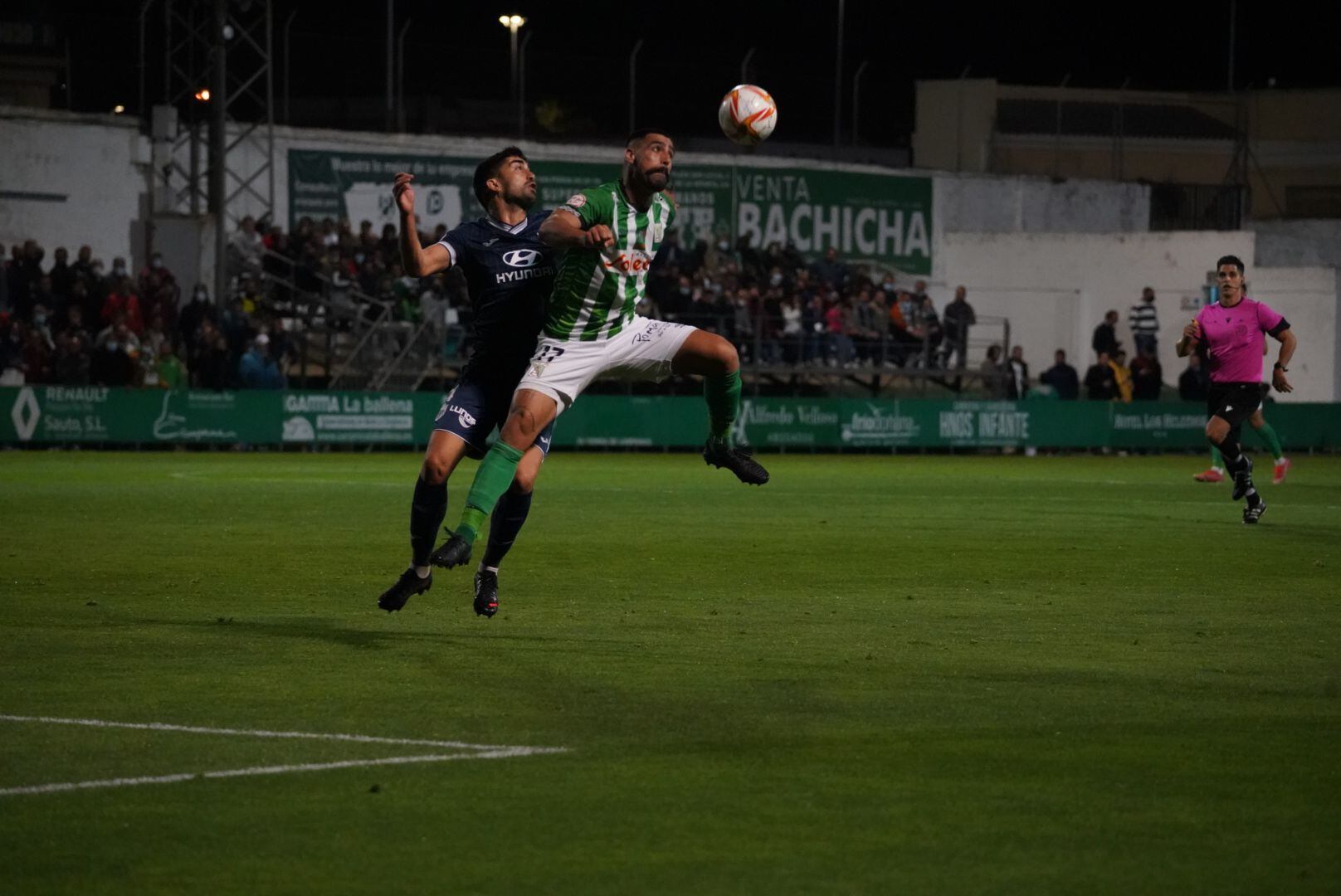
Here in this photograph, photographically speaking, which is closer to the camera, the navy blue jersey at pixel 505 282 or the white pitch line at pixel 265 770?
the white pitch line at pixel 265 770

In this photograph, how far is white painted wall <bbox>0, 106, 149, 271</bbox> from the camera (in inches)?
1417

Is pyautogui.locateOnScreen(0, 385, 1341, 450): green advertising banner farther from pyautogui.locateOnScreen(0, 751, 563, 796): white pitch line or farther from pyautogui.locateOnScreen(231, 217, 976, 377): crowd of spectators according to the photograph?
pyautogui.locateOnScreen(0, 751, 563, 796): white pitch line

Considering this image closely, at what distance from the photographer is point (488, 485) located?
10156mm

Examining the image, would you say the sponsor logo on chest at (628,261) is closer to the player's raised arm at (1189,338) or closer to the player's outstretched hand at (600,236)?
the player's outstretched hand at (600,236)

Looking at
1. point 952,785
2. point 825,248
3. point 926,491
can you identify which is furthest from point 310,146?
point 952,785

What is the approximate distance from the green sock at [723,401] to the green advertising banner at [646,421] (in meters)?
21.8

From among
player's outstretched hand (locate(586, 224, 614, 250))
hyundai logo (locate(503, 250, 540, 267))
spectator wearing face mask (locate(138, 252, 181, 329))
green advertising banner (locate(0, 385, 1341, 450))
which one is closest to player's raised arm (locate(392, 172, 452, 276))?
hyundai logo (locate(503, 250, 540, 267))

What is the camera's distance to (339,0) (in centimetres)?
5984

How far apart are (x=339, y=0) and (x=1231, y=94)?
84.4 feet

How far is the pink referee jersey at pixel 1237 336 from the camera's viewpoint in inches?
775

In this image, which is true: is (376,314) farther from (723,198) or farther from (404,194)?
(404,194)

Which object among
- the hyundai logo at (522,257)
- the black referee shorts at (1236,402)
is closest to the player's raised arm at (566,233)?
the hyundai logo at (522,257)

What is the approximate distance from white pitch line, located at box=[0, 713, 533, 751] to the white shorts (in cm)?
342

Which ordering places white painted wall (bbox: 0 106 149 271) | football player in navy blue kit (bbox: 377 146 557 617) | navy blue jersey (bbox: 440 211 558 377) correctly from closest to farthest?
football player in navy blue kit (bbox: 377 146 557 617) → navy blue jersey (bbox: 440 211 558 377) → white painted wall (bbox: 0 106 149 271)
